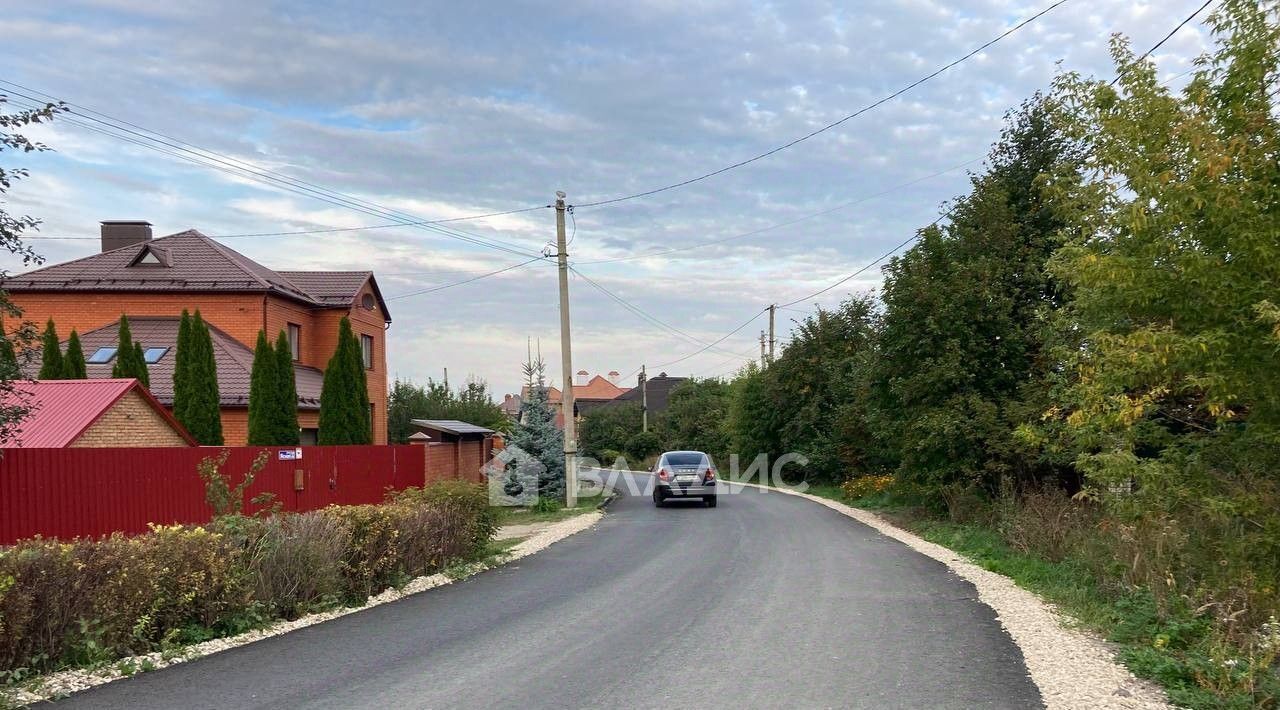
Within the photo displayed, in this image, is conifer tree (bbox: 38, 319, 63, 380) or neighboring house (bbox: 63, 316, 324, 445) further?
neighboring house (bbox: 63, 316, 324, 445)

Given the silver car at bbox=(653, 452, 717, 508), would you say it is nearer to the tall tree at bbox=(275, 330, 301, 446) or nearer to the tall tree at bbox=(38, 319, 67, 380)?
the tall tree at bbox=(275, 330, 301, 446)

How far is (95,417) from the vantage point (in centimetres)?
1532

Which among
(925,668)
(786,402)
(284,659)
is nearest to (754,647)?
(925,668)

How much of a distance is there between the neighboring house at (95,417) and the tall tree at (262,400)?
518 centimetres

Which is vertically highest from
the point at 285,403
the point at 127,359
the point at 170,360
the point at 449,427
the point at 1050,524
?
the point at 170,360

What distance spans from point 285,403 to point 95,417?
7.87 m

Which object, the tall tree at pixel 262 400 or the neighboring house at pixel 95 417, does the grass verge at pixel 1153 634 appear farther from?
the tall tree at pixel 262 400

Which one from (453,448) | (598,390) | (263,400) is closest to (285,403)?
(263,400)

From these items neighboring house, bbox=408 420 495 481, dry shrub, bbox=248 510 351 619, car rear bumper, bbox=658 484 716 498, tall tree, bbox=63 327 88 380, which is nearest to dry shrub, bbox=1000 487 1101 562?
dry shrub, bbox=248 510 351 619

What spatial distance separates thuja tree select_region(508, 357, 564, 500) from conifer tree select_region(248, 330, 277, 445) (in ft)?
26.0

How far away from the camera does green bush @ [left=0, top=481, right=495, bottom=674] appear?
7082 millimetres

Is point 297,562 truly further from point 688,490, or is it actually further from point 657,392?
point 657,392

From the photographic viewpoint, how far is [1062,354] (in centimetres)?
1029

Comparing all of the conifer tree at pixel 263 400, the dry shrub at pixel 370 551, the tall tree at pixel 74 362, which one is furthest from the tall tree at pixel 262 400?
the dry shrub at pixel 370 551
